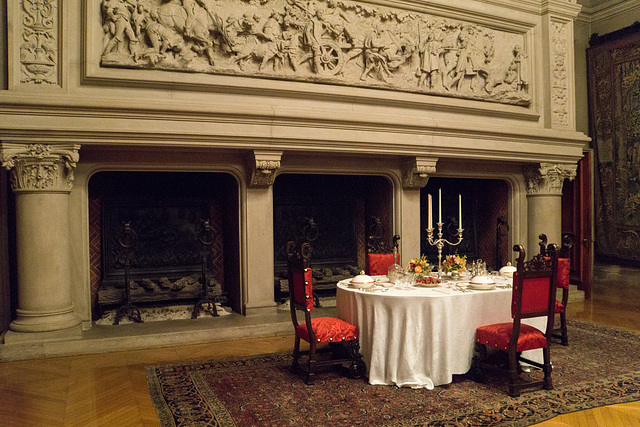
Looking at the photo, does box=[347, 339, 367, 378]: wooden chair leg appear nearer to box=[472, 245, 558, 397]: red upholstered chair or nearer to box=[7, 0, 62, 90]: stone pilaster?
box=[472, 245, 558, 397]: red upholstered chair

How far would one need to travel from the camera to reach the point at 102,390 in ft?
14.1

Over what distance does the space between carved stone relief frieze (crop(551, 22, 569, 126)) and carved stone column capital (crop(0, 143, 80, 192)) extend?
23.0ft

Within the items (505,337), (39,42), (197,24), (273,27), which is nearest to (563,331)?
(505,337)

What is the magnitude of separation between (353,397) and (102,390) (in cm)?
209

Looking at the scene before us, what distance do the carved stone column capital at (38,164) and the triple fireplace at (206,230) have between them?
107 cm

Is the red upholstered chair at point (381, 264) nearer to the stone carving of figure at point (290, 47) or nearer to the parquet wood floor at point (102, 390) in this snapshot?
the parquet wood floor at point (102, 390)

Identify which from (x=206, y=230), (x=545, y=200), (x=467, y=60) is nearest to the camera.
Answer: (x=206, y=230)

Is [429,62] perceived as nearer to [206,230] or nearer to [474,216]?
[474,216]

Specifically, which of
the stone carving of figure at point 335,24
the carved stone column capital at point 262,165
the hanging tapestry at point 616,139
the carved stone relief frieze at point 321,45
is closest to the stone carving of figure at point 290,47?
the carved stone relief frieze at point 321,45

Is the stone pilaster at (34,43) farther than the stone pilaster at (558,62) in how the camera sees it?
No

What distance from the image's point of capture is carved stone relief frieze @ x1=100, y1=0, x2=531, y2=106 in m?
5.84

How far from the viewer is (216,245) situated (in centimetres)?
743

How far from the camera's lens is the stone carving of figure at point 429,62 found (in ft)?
24.1

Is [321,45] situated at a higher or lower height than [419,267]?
higher
